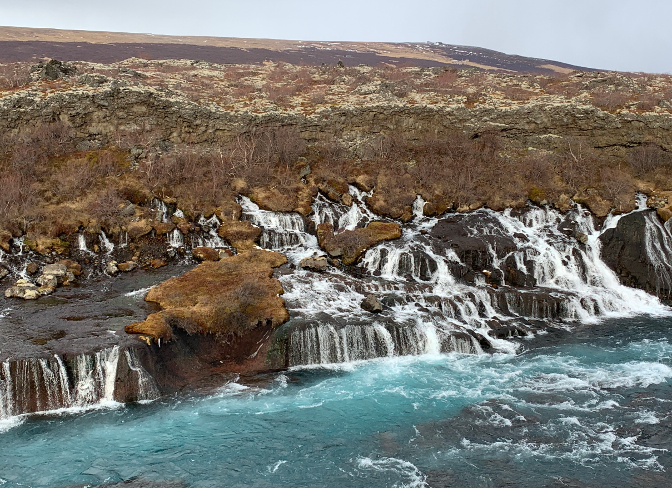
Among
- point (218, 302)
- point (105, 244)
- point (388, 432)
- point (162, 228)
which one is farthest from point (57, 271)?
point (388, 432)

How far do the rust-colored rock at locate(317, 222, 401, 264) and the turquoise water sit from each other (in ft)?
30.2

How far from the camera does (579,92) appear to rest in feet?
149

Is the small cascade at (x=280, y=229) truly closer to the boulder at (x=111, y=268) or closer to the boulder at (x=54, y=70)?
the boulder at (x=111, y=268)

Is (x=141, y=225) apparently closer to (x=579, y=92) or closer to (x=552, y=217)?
(x=552, y=217)

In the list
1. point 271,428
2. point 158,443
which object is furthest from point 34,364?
point 271,428

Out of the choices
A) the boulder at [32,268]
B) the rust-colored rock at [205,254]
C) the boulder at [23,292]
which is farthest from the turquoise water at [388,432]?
the boulder at [32,268]

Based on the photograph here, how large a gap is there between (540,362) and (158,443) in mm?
15180

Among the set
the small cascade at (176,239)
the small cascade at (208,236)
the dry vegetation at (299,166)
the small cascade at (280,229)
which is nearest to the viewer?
the small cascade at (176,239)

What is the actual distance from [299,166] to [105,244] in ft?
47.4

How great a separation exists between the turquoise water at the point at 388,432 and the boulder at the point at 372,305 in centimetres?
321

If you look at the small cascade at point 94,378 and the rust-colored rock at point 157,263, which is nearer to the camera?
the small cascade at point 94,378

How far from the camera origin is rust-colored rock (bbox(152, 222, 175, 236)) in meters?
30.3

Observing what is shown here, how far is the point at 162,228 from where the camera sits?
1198 inches

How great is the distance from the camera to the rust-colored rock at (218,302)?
2164cm
